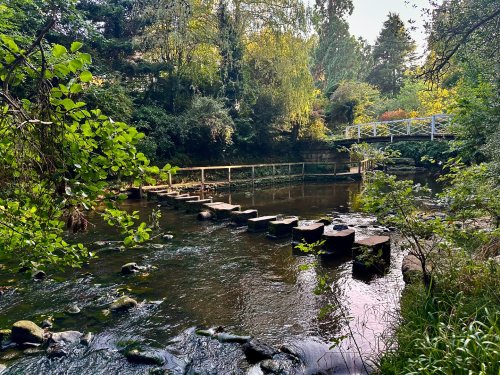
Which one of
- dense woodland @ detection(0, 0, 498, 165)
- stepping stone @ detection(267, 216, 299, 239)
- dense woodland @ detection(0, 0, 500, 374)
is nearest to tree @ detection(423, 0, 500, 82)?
dense woodland @ detection(0, 0, 500, 374)

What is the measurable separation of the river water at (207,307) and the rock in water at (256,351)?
8 centimetres

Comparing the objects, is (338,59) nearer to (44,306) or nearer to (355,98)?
(355,98)

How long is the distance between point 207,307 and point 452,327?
2910mm

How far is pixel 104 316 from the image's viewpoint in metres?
4.20

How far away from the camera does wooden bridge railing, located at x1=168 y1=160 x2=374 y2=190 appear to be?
18000mm

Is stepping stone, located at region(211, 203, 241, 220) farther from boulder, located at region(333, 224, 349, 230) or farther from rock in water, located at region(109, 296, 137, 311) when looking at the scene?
rock in water, located at region(109, 296, 137, 311)

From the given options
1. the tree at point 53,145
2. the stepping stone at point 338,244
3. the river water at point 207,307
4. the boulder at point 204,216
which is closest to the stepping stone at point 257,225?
the river water at point 207,307

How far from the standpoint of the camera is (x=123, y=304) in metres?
4.40

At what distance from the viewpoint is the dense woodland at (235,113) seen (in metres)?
1.72

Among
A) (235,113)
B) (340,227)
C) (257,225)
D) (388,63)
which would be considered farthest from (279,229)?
(388,63)

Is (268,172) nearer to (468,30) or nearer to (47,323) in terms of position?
(468,30)

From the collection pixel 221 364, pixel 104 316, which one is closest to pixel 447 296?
pixel 221 364

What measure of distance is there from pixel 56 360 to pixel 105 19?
18.5 m

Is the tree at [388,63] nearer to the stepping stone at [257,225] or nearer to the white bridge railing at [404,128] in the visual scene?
the white bridge railing at [404,128]
